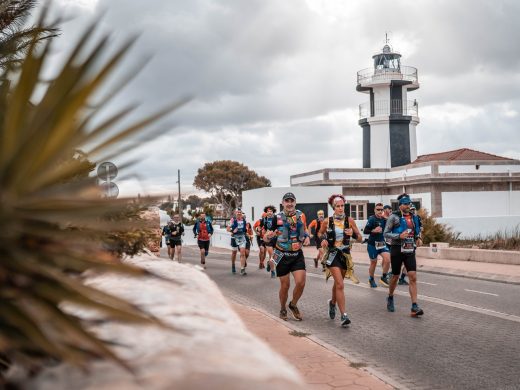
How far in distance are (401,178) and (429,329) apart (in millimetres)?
33086

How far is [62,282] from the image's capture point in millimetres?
1571

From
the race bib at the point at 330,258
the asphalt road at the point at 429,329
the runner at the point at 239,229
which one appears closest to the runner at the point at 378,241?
the asphalt road at the point at 429,329

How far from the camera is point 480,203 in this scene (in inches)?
1574

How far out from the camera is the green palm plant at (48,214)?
1567 mm

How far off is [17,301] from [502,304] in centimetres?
1171

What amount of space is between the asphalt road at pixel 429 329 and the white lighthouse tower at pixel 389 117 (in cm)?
3260

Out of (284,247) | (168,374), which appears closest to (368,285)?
(284,247)

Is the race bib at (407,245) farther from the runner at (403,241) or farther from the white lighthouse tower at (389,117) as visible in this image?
the white lighthouse tower at (389,117)

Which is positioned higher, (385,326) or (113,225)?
(113,225)

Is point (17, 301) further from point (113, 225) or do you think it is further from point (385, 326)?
point (385, 326)

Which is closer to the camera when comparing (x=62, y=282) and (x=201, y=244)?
(x=62, y=282)

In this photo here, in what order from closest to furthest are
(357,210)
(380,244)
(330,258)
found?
(330,258) < (380,244) < (357,210)

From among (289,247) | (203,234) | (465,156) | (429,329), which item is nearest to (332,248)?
(289,247)

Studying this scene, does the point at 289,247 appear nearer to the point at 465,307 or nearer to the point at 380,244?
the point at 465,307
